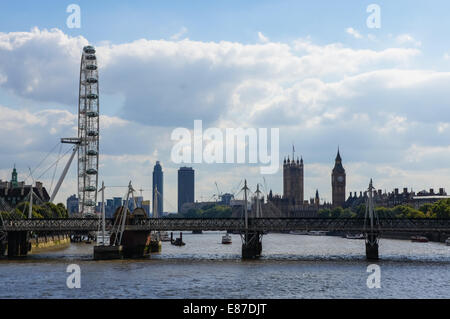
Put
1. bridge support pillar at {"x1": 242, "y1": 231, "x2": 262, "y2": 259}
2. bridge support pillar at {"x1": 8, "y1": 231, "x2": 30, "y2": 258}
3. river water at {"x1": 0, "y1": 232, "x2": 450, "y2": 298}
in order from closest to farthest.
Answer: river water at {"x1": 0, "y1": 232, "x2": 450, "y2": 298} < bridge support pillar at {"x1": 242, "y1": 231, "x2": 262, "y2": 259} < bridge support pillar at {"x1": 8, "y1": 231, "x2": 30, "y2": 258}

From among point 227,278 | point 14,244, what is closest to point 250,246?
point 227,278

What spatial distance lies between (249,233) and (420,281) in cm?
3507

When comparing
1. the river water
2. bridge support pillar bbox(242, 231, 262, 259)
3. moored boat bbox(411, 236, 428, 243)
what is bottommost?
moored boat bbox(411, 236, 428, 243)

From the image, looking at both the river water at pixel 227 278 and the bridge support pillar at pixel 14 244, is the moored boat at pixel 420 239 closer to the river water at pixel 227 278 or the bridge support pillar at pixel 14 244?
the river water at pixel 227 278

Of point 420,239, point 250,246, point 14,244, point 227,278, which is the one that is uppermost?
point 14,244

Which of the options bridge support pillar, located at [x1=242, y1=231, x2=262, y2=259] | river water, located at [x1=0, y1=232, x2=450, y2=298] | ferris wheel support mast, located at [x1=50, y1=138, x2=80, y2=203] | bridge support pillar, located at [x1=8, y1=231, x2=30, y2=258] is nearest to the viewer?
river water, located at [x1=0, y1=232, x2=450, y2=298]

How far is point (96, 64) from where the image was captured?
14312 cm

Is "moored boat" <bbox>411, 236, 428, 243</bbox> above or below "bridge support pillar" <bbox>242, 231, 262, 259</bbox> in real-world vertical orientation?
below

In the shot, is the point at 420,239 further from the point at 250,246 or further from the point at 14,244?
the point at 14,244

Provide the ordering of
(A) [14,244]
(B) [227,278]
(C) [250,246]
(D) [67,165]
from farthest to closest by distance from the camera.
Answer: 1. (D) [67,165]
2. (A) [14,244]
3. (C) [250,246]
4. (B) [227,278]

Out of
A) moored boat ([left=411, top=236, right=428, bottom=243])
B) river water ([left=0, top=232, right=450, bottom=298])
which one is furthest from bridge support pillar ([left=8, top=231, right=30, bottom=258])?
moored boat ([left=411, top=236, right=428, bottom=243])

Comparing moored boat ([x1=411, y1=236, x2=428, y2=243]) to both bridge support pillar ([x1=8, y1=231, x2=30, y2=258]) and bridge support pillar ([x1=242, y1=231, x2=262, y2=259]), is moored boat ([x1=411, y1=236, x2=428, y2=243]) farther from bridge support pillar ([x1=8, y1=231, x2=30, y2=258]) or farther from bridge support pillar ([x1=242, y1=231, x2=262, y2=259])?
bridge support pillar ([x1=8, y1=231, x2=30, y2=258])

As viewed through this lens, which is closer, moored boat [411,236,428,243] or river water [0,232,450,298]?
river water [0,232,450,298]

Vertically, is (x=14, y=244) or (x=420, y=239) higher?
(x=14, y=244)
